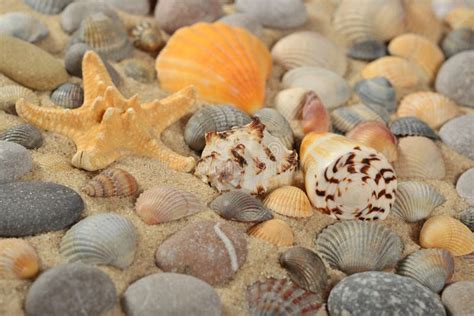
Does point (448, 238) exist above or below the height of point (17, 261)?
below

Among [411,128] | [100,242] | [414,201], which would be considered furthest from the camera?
[411,128]

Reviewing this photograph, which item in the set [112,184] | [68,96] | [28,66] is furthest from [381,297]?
[28,66]

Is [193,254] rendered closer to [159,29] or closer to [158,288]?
[158,288]

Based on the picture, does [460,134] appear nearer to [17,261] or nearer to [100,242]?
[100,242]

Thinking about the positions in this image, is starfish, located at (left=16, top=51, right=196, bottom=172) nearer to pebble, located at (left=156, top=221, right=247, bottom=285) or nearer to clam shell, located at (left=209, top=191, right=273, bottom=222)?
clam shell, located at (left=209, top=191, right=273, bottom=222)

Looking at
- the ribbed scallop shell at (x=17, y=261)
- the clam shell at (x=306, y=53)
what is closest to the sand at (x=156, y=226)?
the ribbed scallop shell at (x=17, y=261)

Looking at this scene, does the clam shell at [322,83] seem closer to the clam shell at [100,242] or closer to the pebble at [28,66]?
the pebble at [28,66]
